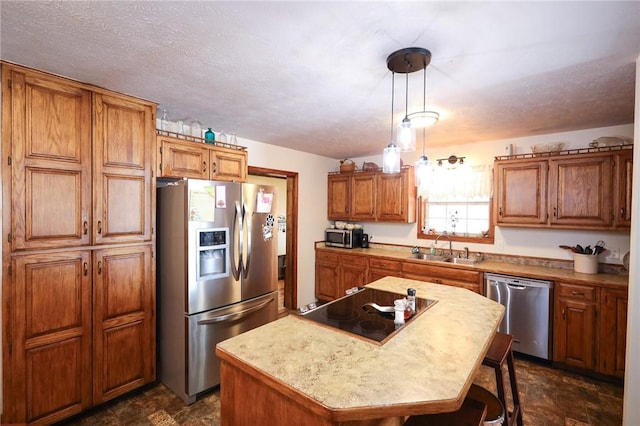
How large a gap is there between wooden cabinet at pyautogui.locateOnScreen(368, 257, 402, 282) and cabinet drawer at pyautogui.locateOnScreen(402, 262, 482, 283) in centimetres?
10

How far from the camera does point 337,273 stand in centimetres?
446

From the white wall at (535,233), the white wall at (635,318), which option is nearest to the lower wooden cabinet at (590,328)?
the white wall at (535,233)

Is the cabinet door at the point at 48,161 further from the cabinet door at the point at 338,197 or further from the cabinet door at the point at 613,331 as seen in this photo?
the cabinet door at the point at 613,331

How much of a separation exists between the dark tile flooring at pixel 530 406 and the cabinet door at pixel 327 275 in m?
2.22

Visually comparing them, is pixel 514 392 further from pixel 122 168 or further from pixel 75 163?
pixel 75 163

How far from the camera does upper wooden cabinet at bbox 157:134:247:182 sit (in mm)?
2516

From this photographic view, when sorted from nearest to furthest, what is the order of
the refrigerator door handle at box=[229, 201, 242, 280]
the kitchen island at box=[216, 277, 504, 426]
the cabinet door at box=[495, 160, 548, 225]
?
1. the kitchen island at box=[216, 277, 504, 426]
2. the refrigerator door handle at box=[229, 201, 242, 280]
3. the cabinet door at box=[495, 160, 548, 225]

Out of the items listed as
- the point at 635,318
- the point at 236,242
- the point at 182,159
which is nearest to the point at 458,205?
the point at 635,318

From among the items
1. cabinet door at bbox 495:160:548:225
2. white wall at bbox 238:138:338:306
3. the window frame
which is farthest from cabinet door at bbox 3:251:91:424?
cabinet door at bbox 495:160:548:225

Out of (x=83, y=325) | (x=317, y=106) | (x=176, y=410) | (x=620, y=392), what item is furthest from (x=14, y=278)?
(x=620, y=392)

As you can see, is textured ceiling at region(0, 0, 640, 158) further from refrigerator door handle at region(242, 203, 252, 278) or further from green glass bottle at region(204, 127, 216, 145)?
refrigerator door handle at region(242, 203, 252, 278)

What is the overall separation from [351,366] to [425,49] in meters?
1.60

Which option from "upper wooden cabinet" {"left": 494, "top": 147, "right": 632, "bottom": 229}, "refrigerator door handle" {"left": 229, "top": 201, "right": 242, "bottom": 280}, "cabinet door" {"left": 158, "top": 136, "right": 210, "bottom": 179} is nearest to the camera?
"cabinet door" {"left": 158, "top": 136, "right": 210, "bottom": 179}

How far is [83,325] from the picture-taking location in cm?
209
